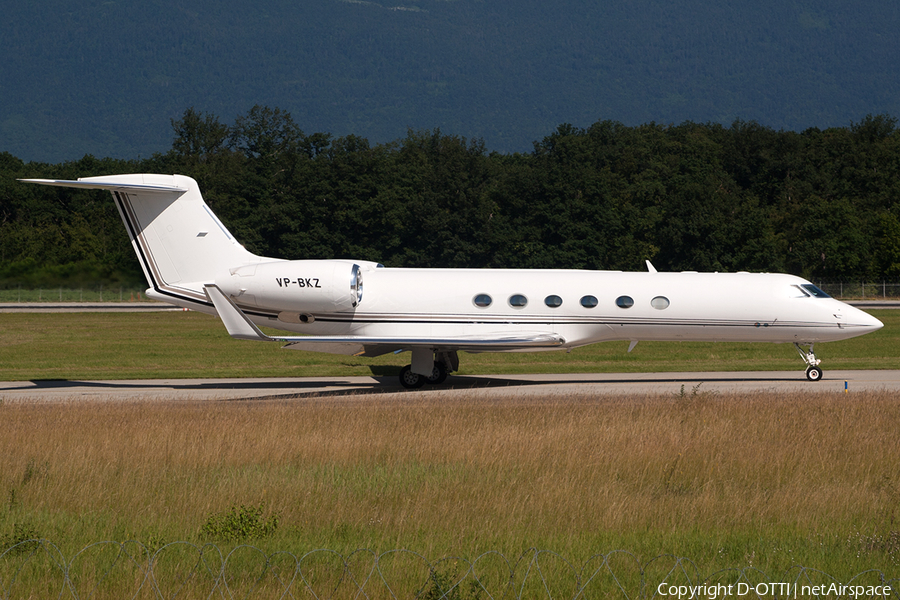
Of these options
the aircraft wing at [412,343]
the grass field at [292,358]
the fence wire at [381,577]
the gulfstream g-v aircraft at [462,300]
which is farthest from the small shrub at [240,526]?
the grass field at [292,358]

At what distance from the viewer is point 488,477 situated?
37.4 feet

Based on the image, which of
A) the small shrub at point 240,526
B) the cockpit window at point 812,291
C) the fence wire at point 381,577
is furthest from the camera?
the cockpit window at point 812,291

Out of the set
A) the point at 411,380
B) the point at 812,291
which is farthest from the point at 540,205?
the point at 411,380

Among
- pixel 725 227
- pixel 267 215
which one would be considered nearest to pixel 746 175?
pixel 725 227

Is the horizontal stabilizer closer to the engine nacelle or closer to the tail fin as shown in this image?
the tail fin

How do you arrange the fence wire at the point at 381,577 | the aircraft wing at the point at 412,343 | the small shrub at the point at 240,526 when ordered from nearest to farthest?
1. the fence wire at the point at 381,577
2. the small shrub at the point at 240,526
3. the aircraft wing at the point at 412,343

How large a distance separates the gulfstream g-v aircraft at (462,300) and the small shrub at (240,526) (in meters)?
12.8

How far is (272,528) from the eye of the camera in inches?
364

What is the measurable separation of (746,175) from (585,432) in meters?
83.4

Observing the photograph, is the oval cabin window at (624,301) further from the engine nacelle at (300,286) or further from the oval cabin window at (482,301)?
the engine nacelle at (300,286)

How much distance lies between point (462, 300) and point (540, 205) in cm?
5506

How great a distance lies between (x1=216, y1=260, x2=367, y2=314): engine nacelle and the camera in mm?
22406

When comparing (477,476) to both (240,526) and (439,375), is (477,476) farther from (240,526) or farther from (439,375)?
(439,375)

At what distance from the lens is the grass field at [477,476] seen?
9.01 m
